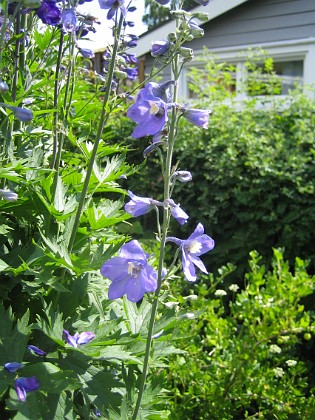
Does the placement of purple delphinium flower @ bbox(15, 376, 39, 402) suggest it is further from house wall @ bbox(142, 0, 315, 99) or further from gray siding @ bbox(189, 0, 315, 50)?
gray siding @ bbox(189, 0, 315, 50)

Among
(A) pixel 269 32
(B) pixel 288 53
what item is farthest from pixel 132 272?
(A) pixel 269 32

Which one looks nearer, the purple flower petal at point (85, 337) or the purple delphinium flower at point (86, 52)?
the purple flower petal at point (85, 337)

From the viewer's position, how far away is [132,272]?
139cm

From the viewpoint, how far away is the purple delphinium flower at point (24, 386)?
1.25 meters

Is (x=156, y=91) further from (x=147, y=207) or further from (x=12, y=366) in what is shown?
(x=12, y=366)

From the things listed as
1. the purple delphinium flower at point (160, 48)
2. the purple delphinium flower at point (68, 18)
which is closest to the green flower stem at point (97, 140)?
the purple delphinium flower at point (160, 48)

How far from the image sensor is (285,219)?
4332 mm

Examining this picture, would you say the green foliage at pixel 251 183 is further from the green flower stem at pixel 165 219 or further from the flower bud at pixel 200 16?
the green flower stem at pixel 165 219

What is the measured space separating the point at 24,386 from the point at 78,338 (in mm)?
211

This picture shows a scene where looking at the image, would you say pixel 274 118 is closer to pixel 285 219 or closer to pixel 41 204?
pixel 285 219

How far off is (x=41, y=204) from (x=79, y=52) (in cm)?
77

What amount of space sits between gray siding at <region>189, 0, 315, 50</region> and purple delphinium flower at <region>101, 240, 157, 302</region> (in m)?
7.33

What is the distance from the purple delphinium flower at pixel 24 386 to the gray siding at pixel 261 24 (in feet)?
24.9

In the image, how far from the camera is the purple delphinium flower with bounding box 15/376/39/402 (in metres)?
1.25
